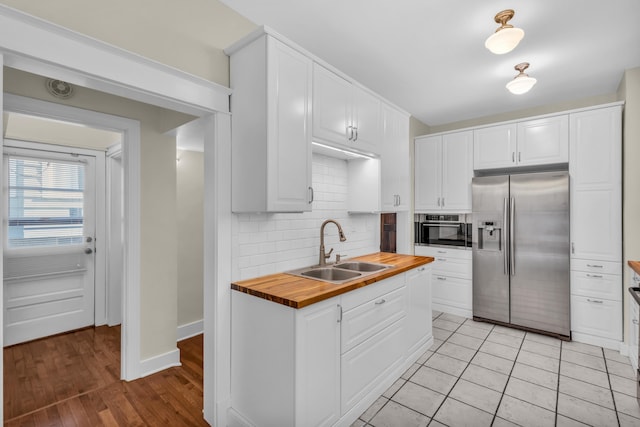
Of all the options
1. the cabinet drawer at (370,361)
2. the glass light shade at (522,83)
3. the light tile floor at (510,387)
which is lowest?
the light tile floor at (510,387)

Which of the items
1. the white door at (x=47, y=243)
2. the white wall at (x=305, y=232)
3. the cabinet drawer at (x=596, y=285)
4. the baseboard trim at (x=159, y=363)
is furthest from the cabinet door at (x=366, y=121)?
the white door at (x=47, y=243)

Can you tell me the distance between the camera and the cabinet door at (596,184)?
10.4ft

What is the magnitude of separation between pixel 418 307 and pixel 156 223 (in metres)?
2.50

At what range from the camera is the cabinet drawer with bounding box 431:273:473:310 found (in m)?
4.10

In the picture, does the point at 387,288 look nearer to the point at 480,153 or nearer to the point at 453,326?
the point at 453,326

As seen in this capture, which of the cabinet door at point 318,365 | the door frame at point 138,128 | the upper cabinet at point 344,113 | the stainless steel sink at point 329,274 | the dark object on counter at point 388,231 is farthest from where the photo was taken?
the dark object on counter at point 388,231

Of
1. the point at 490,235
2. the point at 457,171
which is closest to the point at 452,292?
the point at 490,235

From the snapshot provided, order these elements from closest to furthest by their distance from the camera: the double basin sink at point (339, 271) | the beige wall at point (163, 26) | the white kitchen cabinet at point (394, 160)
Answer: the beige wall at point (163, 26), the double basin sink at point (339, 271), the white kitchen cabinet at point (394, 160)

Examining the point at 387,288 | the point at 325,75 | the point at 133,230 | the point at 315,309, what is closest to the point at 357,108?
the point at 325,75

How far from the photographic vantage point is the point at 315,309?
184 centimetres

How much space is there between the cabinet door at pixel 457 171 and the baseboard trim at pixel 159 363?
11.9 feet

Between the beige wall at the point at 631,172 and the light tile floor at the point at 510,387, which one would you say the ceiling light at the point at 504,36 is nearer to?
the beige wall at the point at 631,172

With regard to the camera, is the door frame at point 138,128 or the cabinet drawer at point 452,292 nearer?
the door frame at point 138,128

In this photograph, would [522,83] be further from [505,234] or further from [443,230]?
[443,230]
